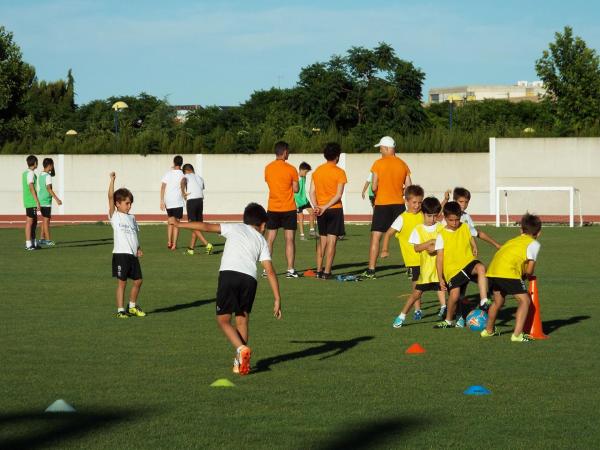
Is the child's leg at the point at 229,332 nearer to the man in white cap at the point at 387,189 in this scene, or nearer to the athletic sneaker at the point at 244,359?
the athletic sneaker at the point at 244,359

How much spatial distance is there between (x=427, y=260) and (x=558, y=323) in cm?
162

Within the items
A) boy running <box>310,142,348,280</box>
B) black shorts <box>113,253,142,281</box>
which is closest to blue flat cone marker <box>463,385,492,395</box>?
black shorts <box>113,253,142,281</box>

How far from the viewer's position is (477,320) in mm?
11953

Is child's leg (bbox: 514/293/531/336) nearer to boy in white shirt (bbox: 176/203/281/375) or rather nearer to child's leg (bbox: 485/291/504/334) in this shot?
A: child's leg (bbox: 485/291/504/334)

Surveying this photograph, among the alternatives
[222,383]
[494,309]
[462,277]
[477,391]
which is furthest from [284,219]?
[477,391]

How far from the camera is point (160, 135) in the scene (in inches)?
1681

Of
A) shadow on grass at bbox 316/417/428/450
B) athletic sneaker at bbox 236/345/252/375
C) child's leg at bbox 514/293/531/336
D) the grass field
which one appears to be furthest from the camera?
child's leg at bbox 514/293/531/336

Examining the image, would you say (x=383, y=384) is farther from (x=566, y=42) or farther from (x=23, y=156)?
(x=566, y=42)

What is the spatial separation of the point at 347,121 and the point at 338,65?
387 cm

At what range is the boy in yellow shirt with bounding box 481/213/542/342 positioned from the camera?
11.1 metres

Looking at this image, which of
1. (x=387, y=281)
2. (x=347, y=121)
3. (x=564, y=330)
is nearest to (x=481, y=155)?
(x=387, y=281)

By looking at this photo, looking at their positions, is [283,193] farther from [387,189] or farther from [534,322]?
[534,322]

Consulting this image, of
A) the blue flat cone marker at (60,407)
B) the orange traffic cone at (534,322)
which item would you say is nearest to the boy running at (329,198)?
the orange traffic cone at (534,322)

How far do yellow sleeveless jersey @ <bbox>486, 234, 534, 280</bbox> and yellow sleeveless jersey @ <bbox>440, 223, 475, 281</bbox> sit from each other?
0.71 m
